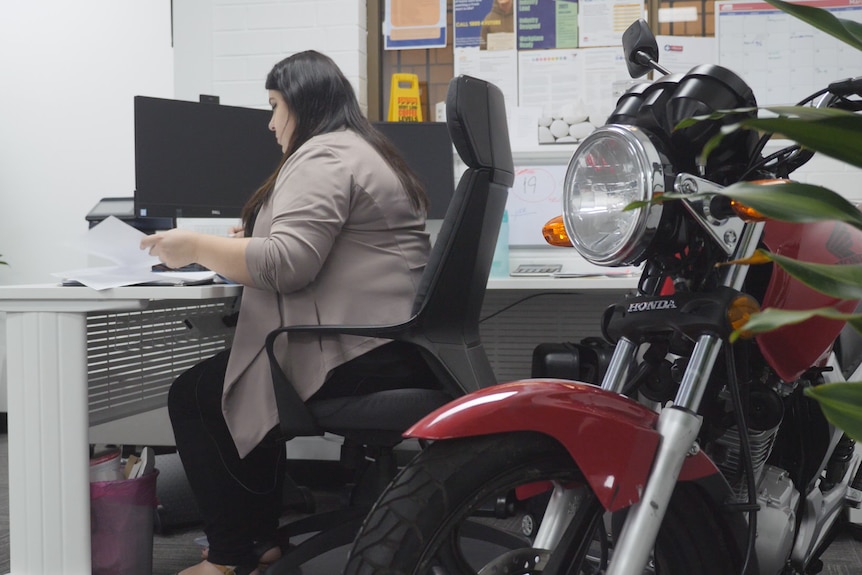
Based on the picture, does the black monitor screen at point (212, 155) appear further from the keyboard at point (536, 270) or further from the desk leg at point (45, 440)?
the desk leg at point (45, 440)

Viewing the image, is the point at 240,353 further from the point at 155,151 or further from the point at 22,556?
the point at 155,151

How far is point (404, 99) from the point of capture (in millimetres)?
2736

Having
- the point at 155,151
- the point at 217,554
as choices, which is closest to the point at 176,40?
the point at 155,151

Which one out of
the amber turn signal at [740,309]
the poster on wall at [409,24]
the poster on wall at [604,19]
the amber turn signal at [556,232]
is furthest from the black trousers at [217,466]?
the poster on wall at [604,19]

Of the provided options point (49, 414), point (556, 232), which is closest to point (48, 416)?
point (49, 414)

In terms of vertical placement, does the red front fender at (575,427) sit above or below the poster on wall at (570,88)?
below

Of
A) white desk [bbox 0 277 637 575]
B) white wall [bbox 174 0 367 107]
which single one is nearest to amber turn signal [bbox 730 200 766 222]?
white desk [bbox 0 277 637 575]

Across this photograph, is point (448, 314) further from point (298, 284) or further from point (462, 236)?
point (298, 284)

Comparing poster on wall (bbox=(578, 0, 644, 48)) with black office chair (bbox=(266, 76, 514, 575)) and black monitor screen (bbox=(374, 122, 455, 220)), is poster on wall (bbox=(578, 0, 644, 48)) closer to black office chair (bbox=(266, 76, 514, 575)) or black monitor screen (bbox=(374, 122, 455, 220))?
black monitor screen (bbox=(374, 122, 455, 220))

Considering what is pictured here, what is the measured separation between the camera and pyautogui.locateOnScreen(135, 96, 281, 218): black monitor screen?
2.13 meters

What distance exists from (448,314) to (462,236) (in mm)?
Answer: 136

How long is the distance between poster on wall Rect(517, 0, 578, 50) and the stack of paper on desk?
156 centimetres

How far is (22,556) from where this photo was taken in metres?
1.54

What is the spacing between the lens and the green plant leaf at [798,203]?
0.42m
